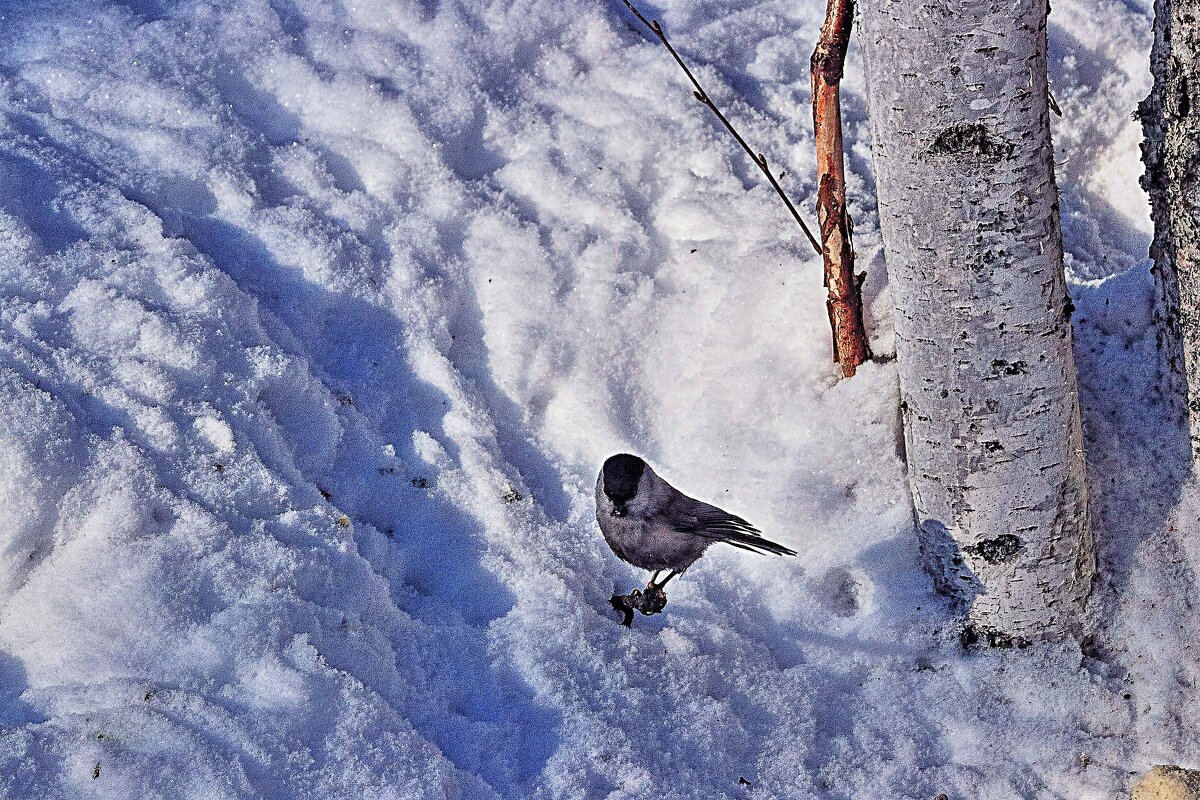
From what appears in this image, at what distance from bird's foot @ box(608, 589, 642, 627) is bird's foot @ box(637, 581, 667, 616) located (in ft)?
0.04

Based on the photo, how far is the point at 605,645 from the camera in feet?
8.16

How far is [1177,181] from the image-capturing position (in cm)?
223

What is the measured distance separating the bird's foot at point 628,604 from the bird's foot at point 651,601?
0.01 m

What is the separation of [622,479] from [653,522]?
0.11 metres

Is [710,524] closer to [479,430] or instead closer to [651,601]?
[651,601]

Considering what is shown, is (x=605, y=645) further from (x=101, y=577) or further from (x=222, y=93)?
(x=222, y=93)

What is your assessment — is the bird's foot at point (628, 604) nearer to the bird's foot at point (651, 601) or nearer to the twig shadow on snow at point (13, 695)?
the bird's foot at point (651, 601)

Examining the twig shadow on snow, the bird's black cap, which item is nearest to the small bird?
the bird's black cap

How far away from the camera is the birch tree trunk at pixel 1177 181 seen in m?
2.13

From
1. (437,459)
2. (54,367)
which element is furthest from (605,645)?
(54,367)

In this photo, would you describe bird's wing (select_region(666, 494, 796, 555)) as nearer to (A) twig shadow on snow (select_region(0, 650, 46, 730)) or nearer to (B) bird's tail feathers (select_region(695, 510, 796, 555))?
(B) bird's tail feathers (select_region(695, 510, 796, 555))

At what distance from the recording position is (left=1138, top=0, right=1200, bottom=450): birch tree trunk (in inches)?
84.0

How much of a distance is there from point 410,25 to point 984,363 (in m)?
2.26

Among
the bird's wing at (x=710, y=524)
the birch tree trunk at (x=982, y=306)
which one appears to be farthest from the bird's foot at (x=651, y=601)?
the birch tree trunk at (x=982, y=306)
